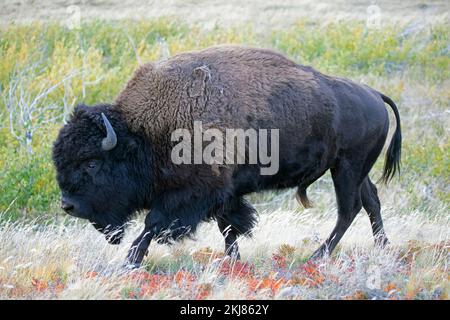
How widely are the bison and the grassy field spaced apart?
37 cm

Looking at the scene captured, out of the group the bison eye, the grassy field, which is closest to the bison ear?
the bison eye

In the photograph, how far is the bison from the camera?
21.5 feet

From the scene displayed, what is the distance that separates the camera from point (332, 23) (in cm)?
2048

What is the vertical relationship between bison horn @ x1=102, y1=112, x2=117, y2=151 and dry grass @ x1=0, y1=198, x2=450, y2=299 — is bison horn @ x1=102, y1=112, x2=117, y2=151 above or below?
above

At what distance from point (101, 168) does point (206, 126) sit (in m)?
Answer: 1.06

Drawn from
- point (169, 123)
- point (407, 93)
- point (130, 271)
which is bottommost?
point (407, 93)

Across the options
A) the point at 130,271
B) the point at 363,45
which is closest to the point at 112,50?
the point at 363,45

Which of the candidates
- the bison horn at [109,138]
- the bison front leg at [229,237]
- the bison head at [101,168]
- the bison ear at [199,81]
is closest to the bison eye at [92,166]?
the bison head at [101,168]

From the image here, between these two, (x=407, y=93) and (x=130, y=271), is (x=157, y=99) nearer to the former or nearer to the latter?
(x=130, y=271)

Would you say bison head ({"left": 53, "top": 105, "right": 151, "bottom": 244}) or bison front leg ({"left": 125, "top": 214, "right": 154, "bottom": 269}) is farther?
bison head ({"left": 53, "top": 105, "right": 151, "bottom": 244})

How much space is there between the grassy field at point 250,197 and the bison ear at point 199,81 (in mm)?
1472

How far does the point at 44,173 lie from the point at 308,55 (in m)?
8.98

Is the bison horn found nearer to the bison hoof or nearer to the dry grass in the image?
the dry grass

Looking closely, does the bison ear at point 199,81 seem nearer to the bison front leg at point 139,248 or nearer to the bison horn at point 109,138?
the bison horn at point 109,138
